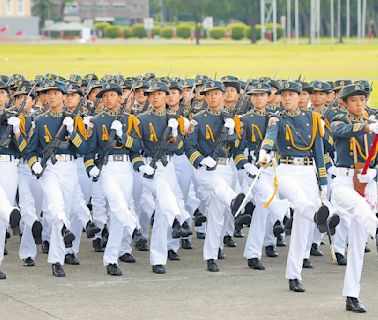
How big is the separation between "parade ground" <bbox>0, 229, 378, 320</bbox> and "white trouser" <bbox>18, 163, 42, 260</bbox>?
0.22 m

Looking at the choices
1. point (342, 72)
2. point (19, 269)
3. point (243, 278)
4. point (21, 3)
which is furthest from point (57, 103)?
point (21, 3)

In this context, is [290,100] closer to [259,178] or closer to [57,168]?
[259,178]

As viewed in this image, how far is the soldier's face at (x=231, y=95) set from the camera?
15.1 meters

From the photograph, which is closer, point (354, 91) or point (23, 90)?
point (354, 91)

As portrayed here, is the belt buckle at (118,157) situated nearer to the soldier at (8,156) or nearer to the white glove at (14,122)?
the soldier at (8,156)

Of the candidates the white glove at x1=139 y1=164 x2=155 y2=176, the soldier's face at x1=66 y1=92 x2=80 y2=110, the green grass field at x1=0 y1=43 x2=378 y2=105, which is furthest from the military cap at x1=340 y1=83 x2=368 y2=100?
the green grass field at x1=0 y1=43 x2=378 y2=105

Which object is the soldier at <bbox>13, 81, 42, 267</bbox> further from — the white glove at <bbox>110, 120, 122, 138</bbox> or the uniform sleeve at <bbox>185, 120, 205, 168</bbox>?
the uniform sleeve at <bbox>185, 120, 205, 168</bbox>

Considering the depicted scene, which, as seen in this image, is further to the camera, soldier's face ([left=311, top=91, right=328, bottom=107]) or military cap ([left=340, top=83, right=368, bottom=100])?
soldier's face ([left=311, top=91, right=328, bottom=107])

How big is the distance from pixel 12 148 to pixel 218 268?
2.36 metres

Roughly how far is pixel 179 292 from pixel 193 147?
227 centimetres

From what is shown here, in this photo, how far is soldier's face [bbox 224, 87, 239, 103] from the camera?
1512cm

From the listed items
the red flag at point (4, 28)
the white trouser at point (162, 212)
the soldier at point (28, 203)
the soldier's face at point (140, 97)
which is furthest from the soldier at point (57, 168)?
the red flag at point (4, 28)

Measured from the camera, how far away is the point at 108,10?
15462 centimetres

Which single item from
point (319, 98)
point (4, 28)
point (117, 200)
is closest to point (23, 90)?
point (117, 200)
